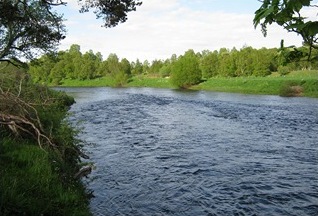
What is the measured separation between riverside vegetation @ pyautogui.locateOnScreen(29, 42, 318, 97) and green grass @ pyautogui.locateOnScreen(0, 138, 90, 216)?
5498 mm

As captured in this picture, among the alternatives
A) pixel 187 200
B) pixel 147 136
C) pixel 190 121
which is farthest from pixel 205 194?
pixel 190 121

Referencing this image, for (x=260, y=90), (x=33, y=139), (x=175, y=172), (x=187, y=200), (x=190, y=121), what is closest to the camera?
(x=187, y=200)

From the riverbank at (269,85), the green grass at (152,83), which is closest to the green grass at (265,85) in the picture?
the riverbank at (269,85)

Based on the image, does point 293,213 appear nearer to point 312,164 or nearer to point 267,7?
point 312,164

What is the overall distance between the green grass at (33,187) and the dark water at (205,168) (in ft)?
5.72

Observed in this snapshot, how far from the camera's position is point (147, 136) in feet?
72.5

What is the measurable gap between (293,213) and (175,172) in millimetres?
5209

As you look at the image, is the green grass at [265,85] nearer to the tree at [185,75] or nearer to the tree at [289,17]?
the tree at [185,75]

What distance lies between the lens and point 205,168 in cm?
1445

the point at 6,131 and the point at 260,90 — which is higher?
the point at 6,131

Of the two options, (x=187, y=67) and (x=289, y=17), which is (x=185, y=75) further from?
(x=289, y=17)

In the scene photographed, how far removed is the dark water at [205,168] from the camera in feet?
33.9

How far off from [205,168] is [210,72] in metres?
102

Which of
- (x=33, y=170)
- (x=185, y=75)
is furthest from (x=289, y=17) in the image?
(x=185, y=75)
